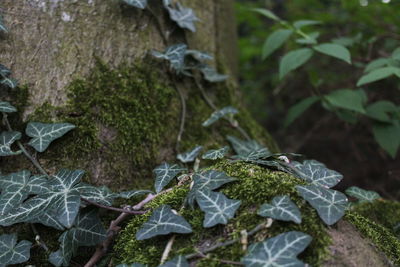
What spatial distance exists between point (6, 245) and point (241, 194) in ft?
3.26

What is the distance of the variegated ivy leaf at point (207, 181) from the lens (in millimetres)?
1378

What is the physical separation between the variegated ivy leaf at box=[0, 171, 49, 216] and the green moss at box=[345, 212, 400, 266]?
4.06ft

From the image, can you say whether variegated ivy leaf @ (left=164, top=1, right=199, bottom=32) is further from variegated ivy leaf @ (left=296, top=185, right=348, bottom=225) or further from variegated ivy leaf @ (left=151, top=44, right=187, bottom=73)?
variegated ivy leaf @ (left=296, top=185, right=348, bottom=225)

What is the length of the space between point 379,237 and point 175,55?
1429 mm

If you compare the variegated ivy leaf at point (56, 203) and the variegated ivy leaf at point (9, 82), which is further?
the variegated ivy leaf at point (9, 82)

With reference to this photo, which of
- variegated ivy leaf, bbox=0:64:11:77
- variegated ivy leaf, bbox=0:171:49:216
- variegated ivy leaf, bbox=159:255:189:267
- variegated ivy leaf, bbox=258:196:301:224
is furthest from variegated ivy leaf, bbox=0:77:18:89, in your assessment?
variegated ivy leaf, bbox=258:196:301:224

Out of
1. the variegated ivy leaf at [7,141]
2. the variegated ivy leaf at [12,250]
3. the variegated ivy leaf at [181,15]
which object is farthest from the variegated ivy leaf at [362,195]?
the variegated ivy leaf at [7,141]

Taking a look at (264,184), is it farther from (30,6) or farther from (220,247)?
(30,6)

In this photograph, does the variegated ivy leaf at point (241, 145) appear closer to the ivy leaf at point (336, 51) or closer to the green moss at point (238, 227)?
the ivy leaf at point (336, 51)

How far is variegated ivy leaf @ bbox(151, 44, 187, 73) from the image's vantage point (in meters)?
2.19

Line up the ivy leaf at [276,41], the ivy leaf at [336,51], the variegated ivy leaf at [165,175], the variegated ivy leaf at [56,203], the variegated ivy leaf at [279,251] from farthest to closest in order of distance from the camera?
the ivy leaf at [276,41]
the ivy leaf at [336,51]
the variegated ivy leaf at [165,175]
the variegated ivy leaf at [56,203]
the variegated ivy leaf at [279,251]

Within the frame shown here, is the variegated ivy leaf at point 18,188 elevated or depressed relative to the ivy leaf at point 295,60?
depressed

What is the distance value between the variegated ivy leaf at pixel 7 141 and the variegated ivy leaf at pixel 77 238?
0.52m

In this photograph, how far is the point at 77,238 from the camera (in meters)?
1.49
